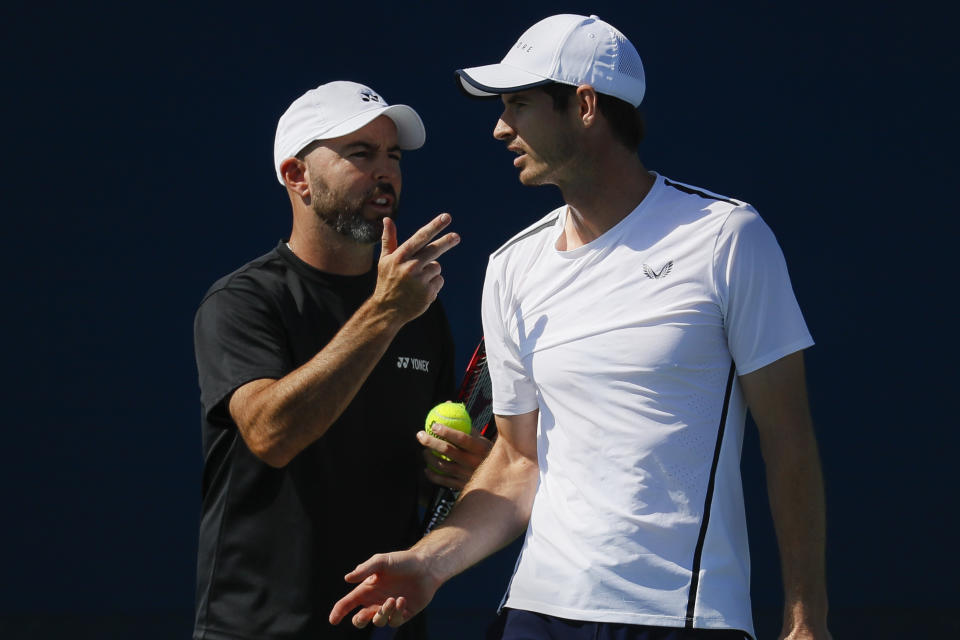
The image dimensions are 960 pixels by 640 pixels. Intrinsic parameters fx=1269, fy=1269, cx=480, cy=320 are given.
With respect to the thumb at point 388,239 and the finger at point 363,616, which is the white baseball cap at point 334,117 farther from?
the finger at point 363,616

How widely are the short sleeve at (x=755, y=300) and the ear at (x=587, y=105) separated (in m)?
0.39

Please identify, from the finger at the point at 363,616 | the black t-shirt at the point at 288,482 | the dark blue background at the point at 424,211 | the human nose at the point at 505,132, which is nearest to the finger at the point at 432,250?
the human nose at the point at 505,132

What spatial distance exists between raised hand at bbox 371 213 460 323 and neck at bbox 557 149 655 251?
266 mm

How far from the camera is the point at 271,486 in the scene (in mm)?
2734

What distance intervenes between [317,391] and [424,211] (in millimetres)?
2774

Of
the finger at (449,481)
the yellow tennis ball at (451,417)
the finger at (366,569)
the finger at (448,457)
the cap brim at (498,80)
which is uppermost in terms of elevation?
the cap brim at (498,80)

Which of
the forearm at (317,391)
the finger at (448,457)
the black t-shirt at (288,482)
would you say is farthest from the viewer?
the finger at (448,457)

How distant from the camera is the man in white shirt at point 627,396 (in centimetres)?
222

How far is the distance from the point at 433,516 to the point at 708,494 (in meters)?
0.88

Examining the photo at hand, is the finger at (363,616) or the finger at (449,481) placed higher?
the finger at (449,481)

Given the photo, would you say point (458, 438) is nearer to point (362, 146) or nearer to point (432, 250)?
point (432, 250)

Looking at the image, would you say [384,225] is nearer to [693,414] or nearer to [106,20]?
[693,414]

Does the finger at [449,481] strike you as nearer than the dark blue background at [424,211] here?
Yes

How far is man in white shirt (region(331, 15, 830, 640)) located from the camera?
2.22 metres
